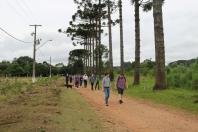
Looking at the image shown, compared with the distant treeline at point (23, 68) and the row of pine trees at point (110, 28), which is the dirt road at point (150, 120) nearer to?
the row of pine trees at point (110, 28)

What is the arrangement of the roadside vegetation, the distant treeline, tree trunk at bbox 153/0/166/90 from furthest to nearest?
1. the distant treeline
2. tree trunk at bbox 153/0/166/90
3. the roadside vegetation

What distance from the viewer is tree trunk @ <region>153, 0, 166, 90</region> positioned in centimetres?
3083

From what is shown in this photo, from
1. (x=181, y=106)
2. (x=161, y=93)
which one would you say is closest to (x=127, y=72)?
(x=161, y=93)

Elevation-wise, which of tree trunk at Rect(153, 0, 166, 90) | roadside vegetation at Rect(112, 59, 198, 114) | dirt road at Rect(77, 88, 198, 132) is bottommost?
dirt road at Rect(77, 88, 198, 132)

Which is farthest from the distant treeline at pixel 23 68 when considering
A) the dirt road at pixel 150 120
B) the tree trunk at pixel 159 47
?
the dirt road at pixel 150 120

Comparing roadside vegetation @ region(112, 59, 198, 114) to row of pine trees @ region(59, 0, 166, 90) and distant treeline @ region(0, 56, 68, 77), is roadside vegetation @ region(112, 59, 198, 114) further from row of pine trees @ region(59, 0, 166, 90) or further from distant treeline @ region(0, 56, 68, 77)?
distant treeline @ region(0, 56, 68, 77)

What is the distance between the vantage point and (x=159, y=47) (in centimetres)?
3139

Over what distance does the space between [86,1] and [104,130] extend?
57873 millimetres

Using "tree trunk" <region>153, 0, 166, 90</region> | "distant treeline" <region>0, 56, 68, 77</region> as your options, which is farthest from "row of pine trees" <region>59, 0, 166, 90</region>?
"distant treeline" <region>0, 56, 68, 77</region>

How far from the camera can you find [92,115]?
1869cm

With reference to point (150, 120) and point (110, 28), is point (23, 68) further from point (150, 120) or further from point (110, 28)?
point (150, 120)

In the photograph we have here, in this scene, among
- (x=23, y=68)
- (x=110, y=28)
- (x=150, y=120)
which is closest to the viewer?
(x=150, y=120)

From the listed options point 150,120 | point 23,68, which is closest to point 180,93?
point 150,120

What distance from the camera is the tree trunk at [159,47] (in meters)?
30.8
